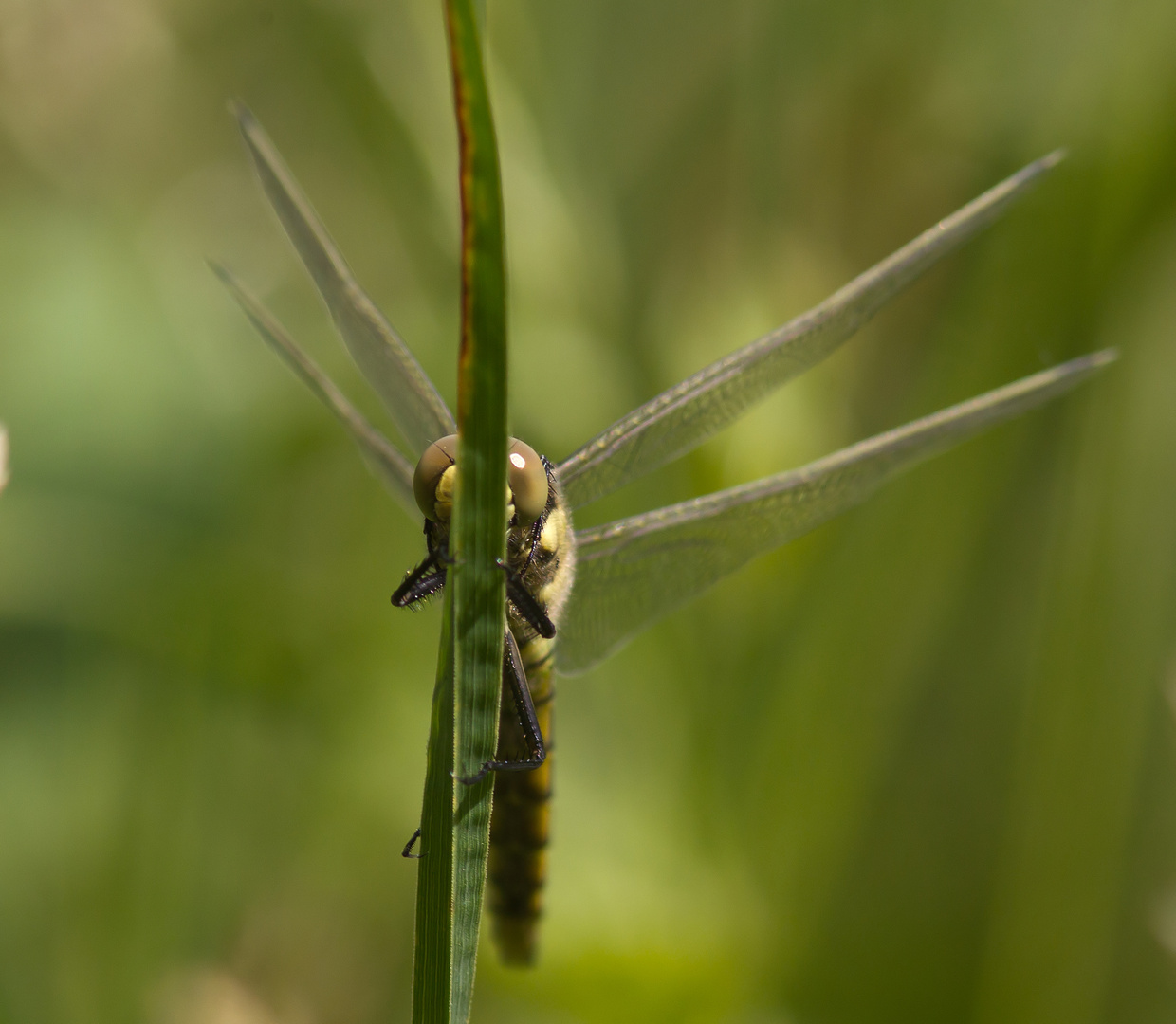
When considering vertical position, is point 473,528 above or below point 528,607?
below

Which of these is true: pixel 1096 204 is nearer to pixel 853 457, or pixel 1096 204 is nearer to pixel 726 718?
pixel 853 457

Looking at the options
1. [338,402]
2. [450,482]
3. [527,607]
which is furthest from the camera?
[338,402]

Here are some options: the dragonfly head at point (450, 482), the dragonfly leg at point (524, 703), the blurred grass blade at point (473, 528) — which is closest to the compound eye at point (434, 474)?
the dragonfly head at point (450, 482)

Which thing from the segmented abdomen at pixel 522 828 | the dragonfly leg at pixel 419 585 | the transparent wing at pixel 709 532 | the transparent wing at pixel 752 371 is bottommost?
the segmented abdomen at pixel 522 828

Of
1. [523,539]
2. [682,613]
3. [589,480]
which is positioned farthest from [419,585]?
[682,613]

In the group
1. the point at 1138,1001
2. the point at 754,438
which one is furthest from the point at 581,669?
the point at 1138,1001

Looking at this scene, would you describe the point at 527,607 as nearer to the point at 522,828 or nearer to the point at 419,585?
the point at 419,585

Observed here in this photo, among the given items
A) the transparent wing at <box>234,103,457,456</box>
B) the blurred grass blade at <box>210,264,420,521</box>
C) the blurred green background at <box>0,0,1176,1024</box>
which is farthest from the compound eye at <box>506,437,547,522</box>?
the blurred green background at <box>0,0,1176,1024</box>

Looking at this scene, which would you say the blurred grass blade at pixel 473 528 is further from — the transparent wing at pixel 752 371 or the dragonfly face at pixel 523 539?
the transparent wing at pixel 752 371

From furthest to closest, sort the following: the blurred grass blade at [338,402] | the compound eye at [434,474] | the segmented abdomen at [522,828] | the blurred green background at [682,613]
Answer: the blurred green background at [682,613] < the segmented abdomen at [522,828] < the blurred grass blade at [338,402] < the compound eye at [434,474]
